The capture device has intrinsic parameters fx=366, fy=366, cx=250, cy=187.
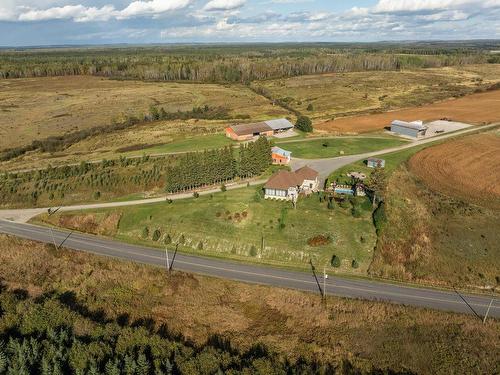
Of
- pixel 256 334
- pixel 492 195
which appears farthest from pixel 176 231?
pixel 492 195

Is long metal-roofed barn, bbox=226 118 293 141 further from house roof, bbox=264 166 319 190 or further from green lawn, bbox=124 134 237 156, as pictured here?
house roof, bbox=264 166 319 190

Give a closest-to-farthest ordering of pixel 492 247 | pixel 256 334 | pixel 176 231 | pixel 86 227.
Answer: pixel 256 334
pixel 492 247
pixel 176 231
pixel 86 227

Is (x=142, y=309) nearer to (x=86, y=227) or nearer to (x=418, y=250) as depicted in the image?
(x=86, y=227)

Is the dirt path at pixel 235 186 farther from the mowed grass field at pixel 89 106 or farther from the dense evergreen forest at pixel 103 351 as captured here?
the mowed grass field at pixel 89 106

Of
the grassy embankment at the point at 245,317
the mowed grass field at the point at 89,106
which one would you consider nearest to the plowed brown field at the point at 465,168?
the grassy embankment at the point at 245,317

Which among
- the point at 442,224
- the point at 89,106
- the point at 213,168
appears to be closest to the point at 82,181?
the point at 213,168
